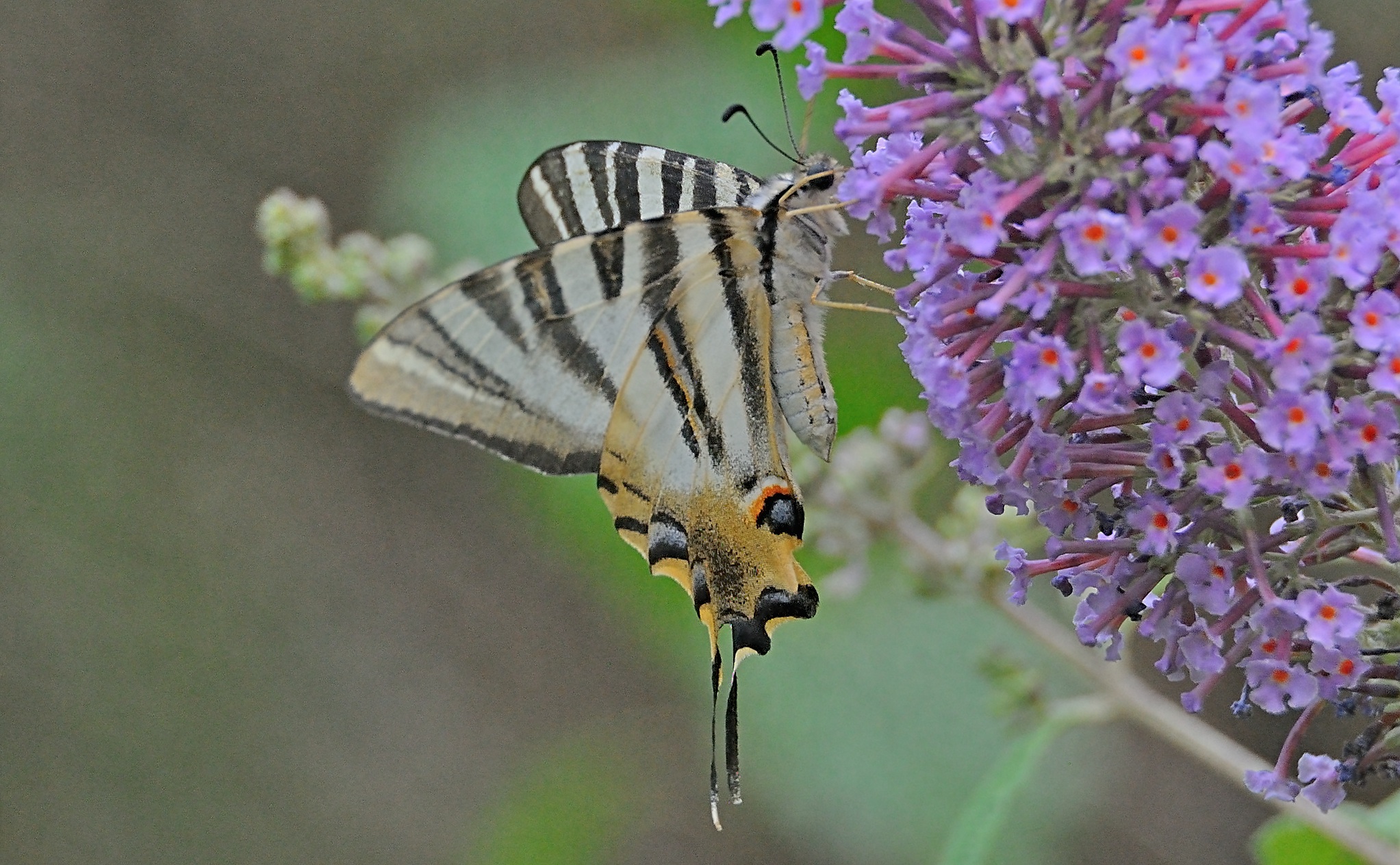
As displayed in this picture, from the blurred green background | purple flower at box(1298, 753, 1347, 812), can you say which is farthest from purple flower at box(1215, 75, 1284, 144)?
the blurred green background

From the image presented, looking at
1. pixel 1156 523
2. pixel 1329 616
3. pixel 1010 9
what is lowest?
pixel 1329 616

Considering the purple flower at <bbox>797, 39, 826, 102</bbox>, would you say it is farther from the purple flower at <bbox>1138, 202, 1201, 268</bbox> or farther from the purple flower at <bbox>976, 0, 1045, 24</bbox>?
the purple flower at <bbox>1138, 202, 1201, 268</bbox>

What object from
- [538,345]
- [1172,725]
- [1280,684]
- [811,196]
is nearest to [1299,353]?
[1280,684]

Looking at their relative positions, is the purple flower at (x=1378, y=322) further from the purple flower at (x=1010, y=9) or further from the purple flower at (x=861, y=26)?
the purple flower at (x=861, y=26)

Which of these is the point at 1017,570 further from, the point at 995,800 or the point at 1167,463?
the point at 995,800

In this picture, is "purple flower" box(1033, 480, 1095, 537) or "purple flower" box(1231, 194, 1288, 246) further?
"purple flower" box(1033, 480, 1095, 537)

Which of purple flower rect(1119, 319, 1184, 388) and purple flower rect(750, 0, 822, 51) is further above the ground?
purple flower rect(750, 0, 822, 51)

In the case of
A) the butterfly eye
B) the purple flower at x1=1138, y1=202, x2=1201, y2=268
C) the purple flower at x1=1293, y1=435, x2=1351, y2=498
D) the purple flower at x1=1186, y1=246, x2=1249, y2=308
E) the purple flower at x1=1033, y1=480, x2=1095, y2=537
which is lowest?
the purple flower at x1=1293, y1=435, x2=1351, y2=498

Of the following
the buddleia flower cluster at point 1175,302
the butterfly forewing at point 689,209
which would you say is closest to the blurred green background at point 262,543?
the butterfly forewing at point 689,209
